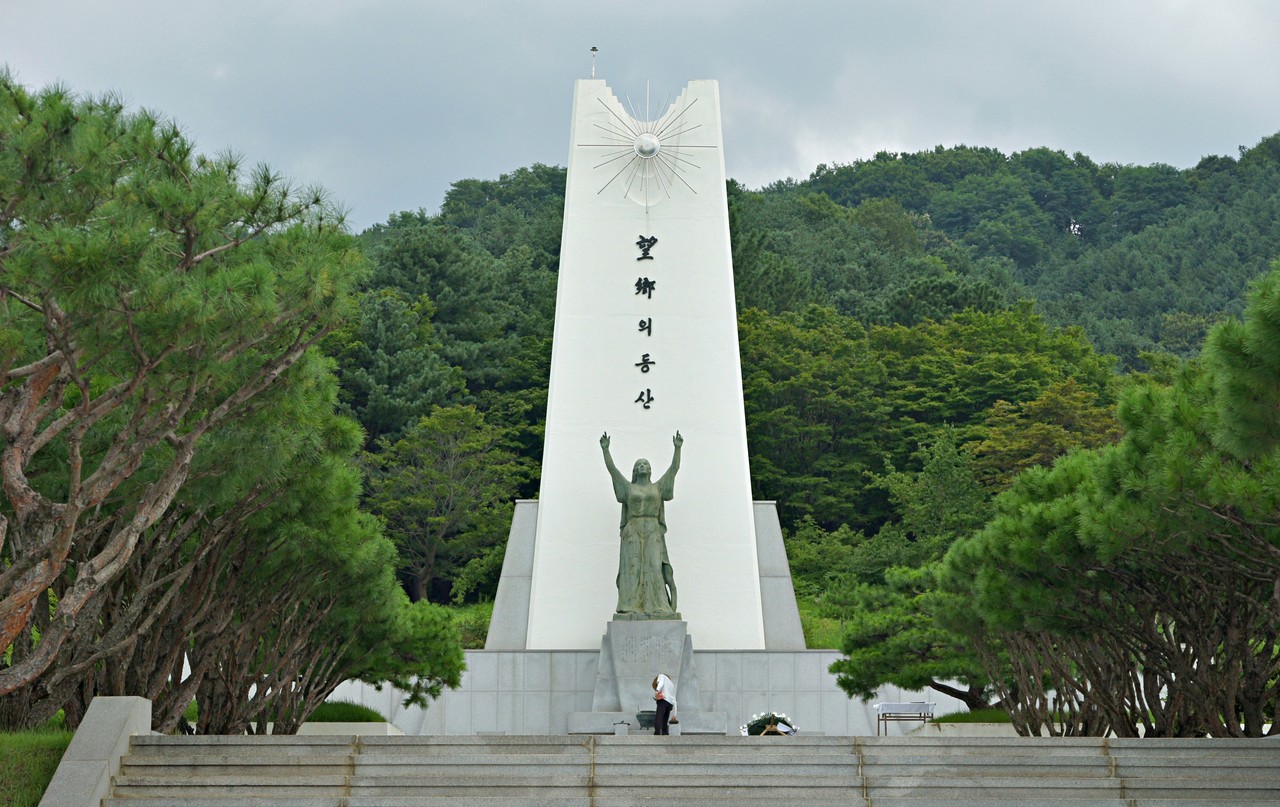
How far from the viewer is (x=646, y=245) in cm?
1856

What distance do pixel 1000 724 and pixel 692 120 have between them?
862cm

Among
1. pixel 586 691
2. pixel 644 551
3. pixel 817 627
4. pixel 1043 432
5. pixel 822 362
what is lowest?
pixel 586 691

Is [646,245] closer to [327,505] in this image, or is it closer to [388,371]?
[327,505]

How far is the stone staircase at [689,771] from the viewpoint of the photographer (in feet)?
25.7

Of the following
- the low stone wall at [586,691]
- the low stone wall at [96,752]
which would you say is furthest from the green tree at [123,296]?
the low stone wall at [586,691]

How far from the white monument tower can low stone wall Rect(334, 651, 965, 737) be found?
40 cm

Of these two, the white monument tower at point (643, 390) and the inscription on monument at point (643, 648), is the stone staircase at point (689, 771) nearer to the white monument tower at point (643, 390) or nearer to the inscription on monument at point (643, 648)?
the inscription on monument at point (643, 648)

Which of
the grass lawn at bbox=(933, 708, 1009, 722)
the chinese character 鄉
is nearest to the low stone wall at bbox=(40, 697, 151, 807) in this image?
the grass lawn at bbox=(933, 708, 1009, 722)

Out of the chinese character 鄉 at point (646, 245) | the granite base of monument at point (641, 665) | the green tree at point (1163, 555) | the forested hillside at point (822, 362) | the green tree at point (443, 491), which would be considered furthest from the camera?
the forested hillside at point (822, 362)

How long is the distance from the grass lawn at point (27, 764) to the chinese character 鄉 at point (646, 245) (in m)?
11.4

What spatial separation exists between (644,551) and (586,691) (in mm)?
2053

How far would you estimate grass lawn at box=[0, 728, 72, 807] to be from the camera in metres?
7.69

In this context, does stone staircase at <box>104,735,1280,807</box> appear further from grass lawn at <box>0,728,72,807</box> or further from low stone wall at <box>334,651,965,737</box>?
low stone wall at <box>334,651,965,737</box>

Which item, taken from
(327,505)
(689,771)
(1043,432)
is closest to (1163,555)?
(689,771)
